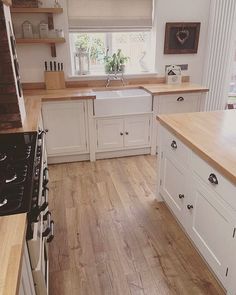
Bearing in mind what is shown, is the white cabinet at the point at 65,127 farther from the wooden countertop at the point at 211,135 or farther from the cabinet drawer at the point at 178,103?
the wooden countertop at the point at 211,135

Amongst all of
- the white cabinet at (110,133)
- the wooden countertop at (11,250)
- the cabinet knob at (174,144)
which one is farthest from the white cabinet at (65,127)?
the wooden countertop at (11,250)

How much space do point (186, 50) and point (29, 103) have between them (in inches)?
95.0

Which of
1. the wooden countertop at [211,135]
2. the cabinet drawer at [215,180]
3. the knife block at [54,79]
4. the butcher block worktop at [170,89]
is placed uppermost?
the knife block at [54,79]

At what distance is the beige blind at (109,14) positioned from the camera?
336 centimetres

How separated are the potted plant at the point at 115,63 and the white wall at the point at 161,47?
1.74ft

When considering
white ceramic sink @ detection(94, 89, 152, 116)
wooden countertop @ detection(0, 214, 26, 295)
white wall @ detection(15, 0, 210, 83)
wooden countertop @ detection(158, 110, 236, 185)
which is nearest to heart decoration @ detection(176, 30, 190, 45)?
white wall @ detection(15, 0, 210, 83)

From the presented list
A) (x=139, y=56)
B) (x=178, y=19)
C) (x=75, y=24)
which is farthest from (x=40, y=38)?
(x=178, y=19)

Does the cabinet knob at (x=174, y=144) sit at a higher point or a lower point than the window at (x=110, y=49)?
lower

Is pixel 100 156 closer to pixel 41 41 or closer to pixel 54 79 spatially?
pixel 54 79

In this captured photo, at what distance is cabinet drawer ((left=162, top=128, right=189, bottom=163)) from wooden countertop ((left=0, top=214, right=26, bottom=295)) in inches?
48.8

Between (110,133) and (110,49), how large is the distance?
1.32 meters

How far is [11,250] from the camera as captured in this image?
88 cm

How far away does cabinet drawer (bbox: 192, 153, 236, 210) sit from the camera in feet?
4.60

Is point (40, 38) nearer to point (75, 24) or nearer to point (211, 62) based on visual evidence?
point (75, 24)
